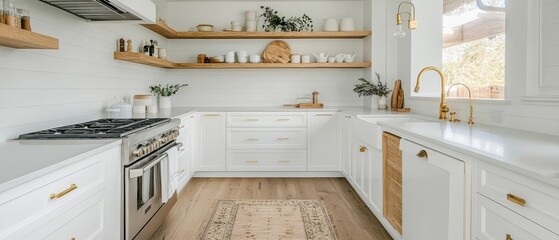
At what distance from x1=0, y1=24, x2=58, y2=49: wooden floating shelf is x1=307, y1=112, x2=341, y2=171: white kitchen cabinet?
3.15 metres

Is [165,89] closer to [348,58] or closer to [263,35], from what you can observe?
[263,35]

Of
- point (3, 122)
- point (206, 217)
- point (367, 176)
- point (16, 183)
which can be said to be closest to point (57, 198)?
point (16, 183)

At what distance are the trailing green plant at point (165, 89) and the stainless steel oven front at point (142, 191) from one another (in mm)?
1920

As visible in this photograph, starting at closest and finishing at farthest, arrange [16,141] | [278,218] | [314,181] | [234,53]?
[16,141], [278,218], [314,181], [234,53]

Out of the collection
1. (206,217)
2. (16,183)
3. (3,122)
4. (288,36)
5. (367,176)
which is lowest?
(206,217)

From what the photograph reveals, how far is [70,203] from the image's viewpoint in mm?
1629

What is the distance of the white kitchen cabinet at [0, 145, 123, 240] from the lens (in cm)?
127

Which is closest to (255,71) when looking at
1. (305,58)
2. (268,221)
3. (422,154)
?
(305,58)

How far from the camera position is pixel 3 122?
6.87ft

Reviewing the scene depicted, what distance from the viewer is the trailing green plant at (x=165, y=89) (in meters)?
4.64

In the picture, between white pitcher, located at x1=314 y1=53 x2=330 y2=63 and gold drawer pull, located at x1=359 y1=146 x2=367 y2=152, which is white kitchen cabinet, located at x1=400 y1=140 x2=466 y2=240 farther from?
white pitcher, located at x1=314 y1=53 x2=330 y2=63

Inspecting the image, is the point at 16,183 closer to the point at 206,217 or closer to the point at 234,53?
the point at 206,217

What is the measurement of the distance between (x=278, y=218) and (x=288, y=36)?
2.58 meters

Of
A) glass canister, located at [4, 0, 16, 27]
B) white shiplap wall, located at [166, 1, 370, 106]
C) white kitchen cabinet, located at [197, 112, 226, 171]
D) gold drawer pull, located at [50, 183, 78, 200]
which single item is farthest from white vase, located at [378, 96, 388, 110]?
glass canister, located at [4, 0, 16, 27]
